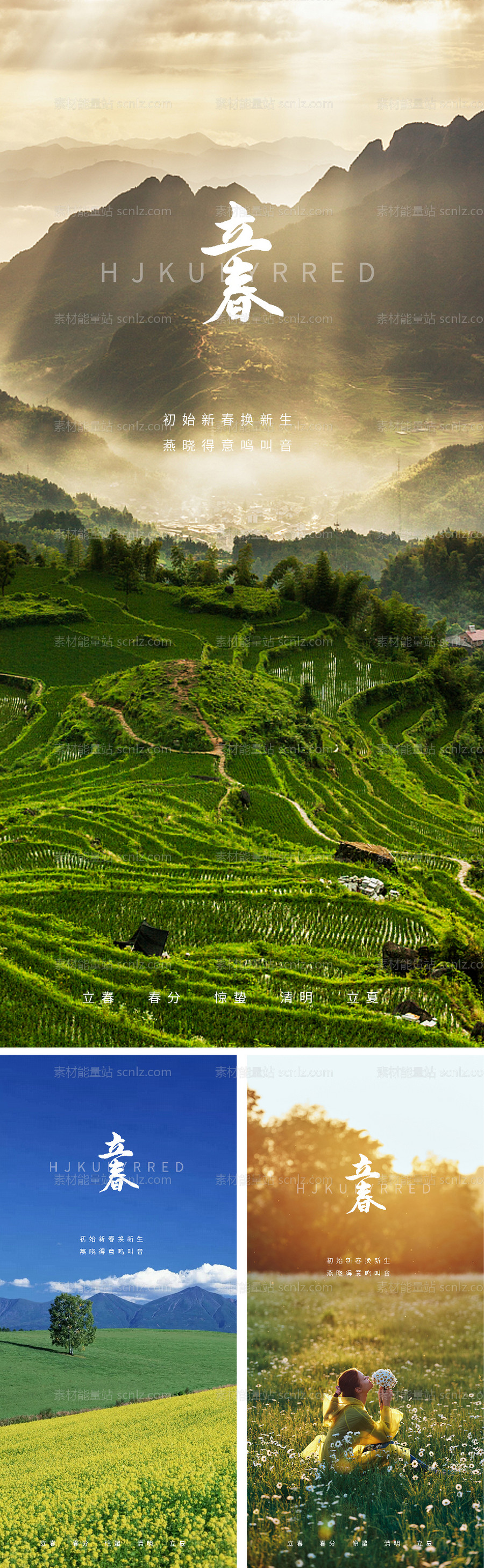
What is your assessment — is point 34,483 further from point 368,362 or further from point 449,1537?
point 449,1537

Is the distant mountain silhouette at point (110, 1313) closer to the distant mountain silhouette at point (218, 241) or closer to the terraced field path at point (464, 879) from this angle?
the terraced field path at point (464, 879)

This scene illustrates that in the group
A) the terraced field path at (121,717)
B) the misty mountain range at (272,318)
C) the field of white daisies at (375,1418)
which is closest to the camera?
the field of white daisies at (375,1418)

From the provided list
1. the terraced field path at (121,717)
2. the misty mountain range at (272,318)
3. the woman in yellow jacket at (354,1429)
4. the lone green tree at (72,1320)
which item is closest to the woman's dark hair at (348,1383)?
the woman in yellow jacket at (354,1429)

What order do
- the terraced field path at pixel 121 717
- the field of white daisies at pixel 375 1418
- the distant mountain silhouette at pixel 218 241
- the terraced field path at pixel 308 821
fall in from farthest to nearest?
the distant mountain silhouette at pixel 218 241, the terraced field path at pixel 121 717, the terraced field path at pixel 308 821, the field of white daisies at pixel 375 1418

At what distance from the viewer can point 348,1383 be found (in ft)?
19.3

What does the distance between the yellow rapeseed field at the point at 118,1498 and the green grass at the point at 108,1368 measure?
181mm

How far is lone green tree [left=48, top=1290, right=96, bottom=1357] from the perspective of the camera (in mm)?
6102

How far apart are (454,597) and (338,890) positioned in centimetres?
975

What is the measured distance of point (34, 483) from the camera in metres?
16.4

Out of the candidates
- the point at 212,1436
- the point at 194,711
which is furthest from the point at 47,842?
the point at 212,1436

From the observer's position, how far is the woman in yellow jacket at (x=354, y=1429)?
5750 mm

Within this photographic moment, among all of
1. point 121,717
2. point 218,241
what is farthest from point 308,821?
point 218,241

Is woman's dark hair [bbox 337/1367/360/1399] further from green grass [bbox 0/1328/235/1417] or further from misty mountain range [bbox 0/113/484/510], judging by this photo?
misty mountain range [bbox 0/113/484/510]

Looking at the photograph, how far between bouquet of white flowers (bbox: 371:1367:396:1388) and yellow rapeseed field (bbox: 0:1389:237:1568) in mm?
950
